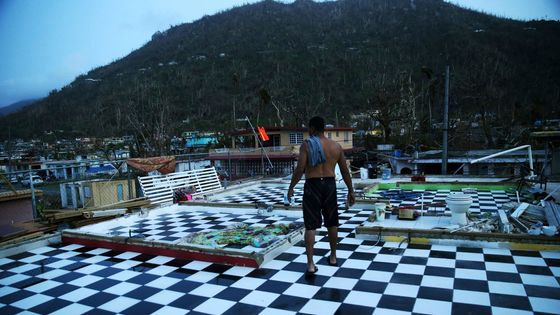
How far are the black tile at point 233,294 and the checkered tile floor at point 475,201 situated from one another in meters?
4.28

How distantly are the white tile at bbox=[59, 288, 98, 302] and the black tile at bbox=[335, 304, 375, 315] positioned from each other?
2539 millimetres

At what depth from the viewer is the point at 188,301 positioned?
322 centimetres

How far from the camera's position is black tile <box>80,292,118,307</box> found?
3280mm

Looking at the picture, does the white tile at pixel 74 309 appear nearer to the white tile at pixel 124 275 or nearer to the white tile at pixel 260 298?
the white tile at pixel 124 275

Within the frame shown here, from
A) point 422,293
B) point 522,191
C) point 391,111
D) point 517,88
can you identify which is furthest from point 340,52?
point 422,293

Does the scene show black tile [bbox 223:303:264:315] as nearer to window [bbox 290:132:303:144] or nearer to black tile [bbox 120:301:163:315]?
black tile [bbox 120:301:163:315]

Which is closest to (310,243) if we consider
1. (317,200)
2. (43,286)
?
(317,200)

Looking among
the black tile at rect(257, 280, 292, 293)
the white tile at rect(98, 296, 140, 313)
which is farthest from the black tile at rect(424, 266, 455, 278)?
the white tile at rect(98, 296, 140, 313)

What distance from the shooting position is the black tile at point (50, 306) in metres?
3.17

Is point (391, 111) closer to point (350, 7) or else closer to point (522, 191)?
point (522, 191)

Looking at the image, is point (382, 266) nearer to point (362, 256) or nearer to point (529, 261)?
point (362, 256)

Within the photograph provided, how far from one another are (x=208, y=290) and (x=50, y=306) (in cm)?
150

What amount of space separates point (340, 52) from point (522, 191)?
256 feet

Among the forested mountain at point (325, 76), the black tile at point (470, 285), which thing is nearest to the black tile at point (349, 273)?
the black tile at point (470, 285)
